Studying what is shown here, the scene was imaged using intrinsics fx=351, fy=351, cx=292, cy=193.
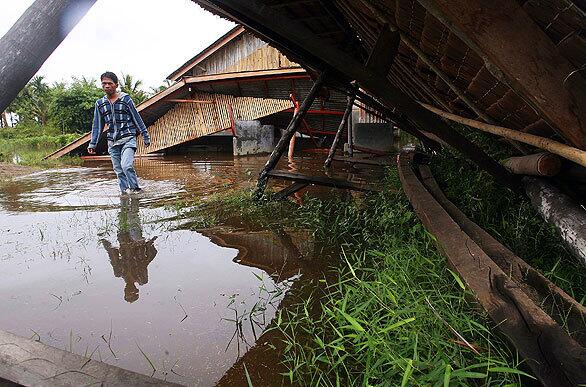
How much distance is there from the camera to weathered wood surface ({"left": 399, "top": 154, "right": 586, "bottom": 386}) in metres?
1.02

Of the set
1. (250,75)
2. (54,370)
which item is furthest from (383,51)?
(250,75)

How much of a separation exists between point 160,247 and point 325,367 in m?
2.12

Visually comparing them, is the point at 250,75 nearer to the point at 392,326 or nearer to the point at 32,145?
the point at 392,326

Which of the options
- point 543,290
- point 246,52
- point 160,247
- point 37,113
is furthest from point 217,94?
point 37,113

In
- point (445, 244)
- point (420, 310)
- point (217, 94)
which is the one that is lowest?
point (420, 310)

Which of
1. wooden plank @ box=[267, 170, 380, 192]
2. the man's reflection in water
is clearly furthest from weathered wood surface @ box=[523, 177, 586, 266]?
the man's reflection in water

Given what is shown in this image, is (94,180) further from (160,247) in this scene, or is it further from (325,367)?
(325,367)

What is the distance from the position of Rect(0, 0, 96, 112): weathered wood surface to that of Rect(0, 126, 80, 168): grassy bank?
12534 mm

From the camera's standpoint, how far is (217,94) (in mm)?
13305

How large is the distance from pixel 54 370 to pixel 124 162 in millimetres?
5091

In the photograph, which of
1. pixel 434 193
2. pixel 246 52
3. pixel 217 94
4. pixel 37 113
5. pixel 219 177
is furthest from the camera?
pixel 37 113

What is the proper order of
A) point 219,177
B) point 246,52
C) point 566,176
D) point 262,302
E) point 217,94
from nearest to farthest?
point 262,302, point 566,176, point 219,177, point 217,94, point 246,52

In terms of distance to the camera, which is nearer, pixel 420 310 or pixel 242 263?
pixel 420 310

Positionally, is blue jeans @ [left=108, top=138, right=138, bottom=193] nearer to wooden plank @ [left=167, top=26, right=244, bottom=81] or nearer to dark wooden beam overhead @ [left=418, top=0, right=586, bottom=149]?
dark wooden beam overhead @ [left=418, top=0, right=586, bottom=149]
